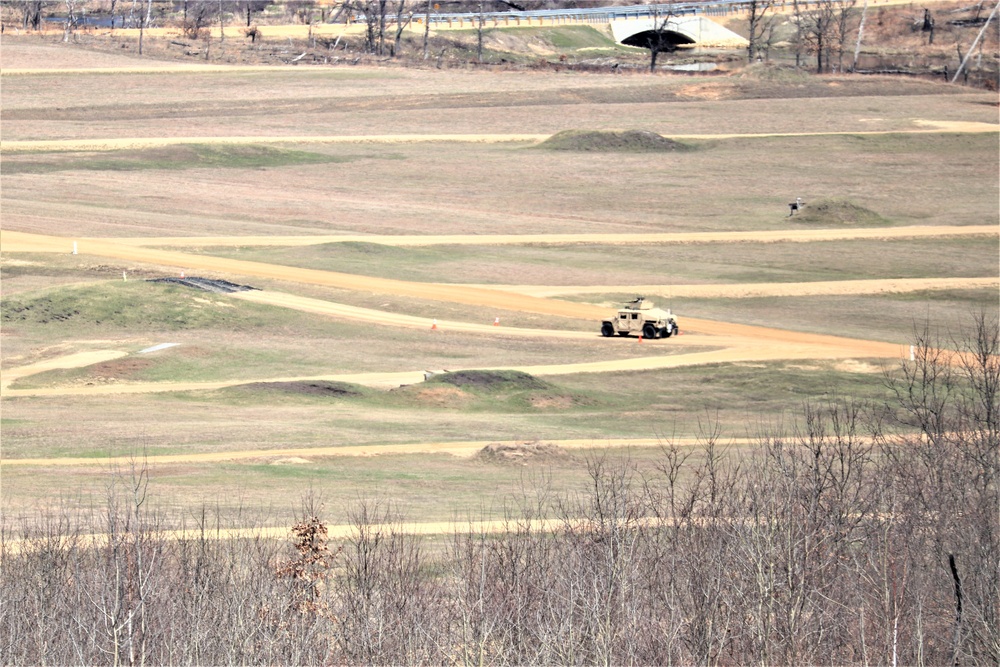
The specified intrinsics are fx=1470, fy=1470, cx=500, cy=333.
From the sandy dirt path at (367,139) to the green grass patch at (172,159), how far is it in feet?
6.50

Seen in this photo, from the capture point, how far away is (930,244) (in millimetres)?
90250

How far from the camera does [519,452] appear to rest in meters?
43.2

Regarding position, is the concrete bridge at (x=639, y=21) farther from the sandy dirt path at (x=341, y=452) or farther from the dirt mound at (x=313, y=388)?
the sandy dirt path at (x=341, y=452)

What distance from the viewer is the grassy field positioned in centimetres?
4566

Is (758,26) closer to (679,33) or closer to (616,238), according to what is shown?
(679,33)

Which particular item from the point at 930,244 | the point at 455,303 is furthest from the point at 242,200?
the point at 930,244

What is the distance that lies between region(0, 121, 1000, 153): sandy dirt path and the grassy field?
1530 mm

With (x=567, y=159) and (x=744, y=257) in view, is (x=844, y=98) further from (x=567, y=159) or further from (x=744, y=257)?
(x=744, y=257)

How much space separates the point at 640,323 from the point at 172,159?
192 ft

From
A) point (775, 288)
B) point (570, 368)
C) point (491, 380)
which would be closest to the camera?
point (491, 380)

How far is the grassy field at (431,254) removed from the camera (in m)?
45.7

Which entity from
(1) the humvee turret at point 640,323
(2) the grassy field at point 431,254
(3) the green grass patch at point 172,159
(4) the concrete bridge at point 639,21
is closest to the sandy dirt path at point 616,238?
(2) the grassy field at point 431,254

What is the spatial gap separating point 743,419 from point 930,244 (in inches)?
1735

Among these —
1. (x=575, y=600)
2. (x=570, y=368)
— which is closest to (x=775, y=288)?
(x=570, y=368)
